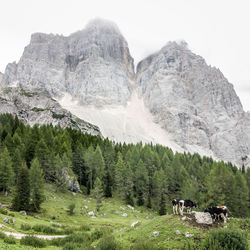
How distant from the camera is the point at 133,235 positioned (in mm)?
19469

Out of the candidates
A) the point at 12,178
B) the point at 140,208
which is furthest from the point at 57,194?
the point at 140,208

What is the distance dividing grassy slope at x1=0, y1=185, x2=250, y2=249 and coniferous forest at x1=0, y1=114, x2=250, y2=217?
416 cm

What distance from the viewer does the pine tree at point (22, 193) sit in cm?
3738

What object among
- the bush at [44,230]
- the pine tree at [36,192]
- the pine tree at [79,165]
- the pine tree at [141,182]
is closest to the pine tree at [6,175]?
the pine tree at [36,192]

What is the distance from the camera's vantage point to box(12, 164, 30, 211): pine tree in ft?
123

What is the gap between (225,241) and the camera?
13758 millimetres

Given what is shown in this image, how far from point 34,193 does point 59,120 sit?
146m

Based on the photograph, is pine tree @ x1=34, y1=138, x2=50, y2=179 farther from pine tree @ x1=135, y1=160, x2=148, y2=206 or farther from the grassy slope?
pine tree @ x1=135, y1=160, x2=148, y2=206

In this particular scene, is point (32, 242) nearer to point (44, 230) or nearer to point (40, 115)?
point (44, 230)

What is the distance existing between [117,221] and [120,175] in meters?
27.3

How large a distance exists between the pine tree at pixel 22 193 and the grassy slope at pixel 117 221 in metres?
3.20

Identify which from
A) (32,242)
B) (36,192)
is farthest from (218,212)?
(36,192)

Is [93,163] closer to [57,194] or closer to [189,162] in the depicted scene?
[57,194]

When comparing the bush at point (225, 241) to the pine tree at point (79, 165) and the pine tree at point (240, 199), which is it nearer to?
the pine tree at point (240, 199)
